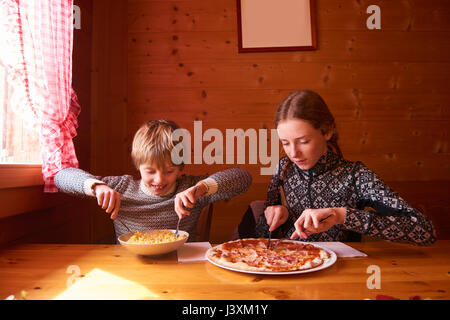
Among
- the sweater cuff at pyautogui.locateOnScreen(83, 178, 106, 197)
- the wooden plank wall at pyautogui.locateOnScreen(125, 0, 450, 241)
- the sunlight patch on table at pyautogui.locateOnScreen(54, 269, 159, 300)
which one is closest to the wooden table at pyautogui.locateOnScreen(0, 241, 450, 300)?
the sunlight patch on table at pyautogui.locateOnScreen(54, 269, 159, 300)

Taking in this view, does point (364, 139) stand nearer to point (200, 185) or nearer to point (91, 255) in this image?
point (200, 185)

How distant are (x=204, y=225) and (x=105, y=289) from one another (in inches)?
31.1

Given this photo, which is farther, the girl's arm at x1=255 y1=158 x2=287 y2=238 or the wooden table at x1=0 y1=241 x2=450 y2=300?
the girl's arm at x1=255 y1=158 x2=287 y2=238

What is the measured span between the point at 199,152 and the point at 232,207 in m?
0.46

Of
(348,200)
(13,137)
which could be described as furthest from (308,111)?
(13,137)

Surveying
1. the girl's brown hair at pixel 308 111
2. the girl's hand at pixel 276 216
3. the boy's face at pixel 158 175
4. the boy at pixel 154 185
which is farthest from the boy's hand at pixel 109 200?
the girl's brown hair at pixel 308 111

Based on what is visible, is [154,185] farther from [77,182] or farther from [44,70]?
[44,70]

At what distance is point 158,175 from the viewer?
129 centimetres

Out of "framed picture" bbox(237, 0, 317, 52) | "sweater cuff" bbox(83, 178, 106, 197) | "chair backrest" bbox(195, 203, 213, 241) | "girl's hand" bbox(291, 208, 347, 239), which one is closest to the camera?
"girl's hand" bbox(291, 208, 347, 239)

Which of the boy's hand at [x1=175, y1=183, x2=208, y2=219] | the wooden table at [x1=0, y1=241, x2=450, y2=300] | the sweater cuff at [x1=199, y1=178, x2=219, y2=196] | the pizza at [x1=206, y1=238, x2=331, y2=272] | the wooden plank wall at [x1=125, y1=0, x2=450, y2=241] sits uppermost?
the wooden plank wall at [x1=125, y1=0, x2=450, y2=241]

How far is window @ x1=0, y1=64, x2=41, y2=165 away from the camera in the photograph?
1.24 metres

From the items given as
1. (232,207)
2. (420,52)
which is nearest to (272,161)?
(232,207)

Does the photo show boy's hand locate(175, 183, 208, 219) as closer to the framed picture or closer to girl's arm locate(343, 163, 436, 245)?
girl's arm locate(343, 163, 436, 245)

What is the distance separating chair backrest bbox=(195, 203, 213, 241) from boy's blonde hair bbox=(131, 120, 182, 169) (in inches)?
13.5
